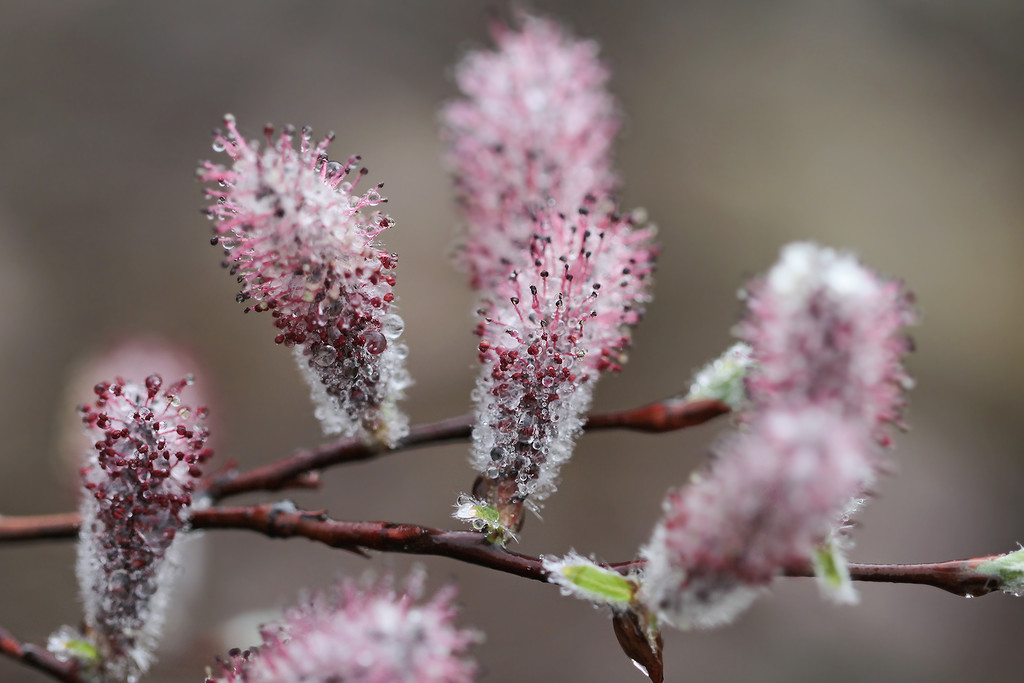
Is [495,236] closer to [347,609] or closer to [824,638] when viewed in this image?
[347,609]

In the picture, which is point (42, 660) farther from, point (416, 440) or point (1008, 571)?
point (1008, 571)

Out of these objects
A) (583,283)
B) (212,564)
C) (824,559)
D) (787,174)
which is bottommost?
(824,559)

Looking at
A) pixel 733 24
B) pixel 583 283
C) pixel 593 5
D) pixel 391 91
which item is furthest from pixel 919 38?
pixel 583 283

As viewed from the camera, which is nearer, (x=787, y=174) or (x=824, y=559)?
(x=824, y=559)

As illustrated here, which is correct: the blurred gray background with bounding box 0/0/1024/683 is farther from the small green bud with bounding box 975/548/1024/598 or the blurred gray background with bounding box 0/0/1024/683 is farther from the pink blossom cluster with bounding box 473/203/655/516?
the small green bud with bounding box 975/548/1024/598

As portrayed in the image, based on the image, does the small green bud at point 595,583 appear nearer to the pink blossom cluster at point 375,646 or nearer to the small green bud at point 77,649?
the pink blossom cluster at point 375,646

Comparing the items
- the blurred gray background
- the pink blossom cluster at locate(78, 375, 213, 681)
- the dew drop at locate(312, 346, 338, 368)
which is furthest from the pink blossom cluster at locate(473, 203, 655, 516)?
the blurred gray background

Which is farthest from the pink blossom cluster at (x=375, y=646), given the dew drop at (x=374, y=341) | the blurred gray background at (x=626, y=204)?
the blurred gray background at (x=626, y=204)
